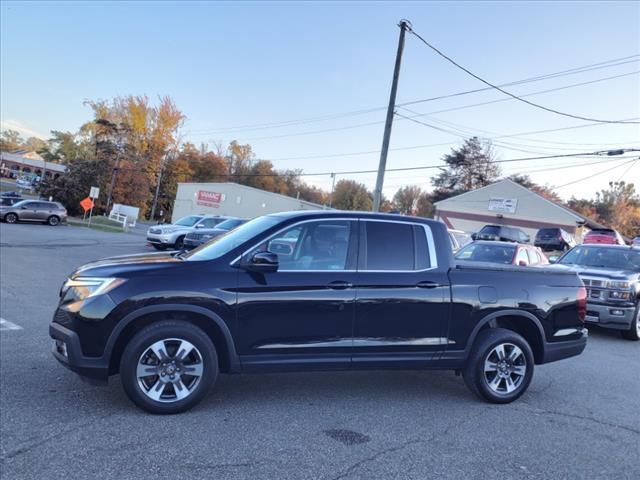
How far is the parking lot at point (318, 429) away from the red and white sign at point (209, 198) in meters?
45.4

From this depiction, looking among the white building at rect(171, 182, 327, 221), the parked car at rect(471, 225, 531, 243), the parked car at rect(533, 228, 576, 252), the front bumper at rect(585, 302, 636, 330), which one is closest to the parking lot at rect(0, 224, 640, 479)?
the front bumper at rect(585, 302, 636, 330)

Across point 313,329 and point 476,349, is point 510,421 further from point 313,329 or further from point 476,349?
point 313,329

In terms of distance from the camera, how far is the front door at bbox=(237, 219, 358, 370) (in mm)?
4270

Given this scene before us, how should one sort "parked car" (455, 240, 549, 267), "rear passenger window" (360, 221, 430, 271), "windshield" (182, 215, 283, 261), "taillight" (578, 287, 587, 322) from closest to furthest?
"windshield" (182, 215, 283, 261), "rear passenger window" (360, 221, 430, 271), "taillight" (578, 287, 587, 322), "parked car" (455, 240, 549, 267)

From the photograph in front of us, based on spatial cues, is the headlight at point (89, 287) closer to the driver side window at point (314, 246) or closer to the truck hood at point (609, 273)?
the driver side window at point (314, 246)

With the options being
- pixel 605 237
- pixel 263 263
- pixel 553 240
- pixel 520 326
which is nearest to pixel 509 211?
pixel 553 240

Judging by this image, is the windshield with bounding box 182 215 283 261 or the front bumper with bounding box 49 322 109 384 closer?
the front bumper with bounding box 49 322 109 384

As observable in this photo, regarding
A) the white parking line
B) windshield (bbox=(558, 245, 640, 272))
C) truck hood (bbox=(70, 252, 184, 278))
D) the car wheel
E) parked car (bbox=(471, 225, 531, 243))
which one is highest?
parked car (bbox=(471, 225, 531, 243))

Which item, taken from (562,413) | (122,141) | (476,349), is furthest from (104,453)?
(122,141)

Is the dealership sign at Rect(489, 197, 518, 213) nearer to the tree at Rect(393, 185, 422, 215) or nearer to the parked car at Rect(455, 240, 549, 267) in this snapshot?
the parked car at Rect(455, 240, 549, 267)

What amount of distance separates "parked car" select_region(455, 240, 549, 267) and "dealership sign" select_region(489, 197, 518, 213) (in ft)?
114

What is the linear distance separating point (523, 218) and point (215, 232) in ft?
116

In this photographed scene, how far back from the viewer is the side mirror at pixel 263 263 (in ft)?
13.9

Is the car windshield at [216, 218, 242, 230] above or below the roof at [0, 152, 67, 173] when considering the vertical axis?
below
